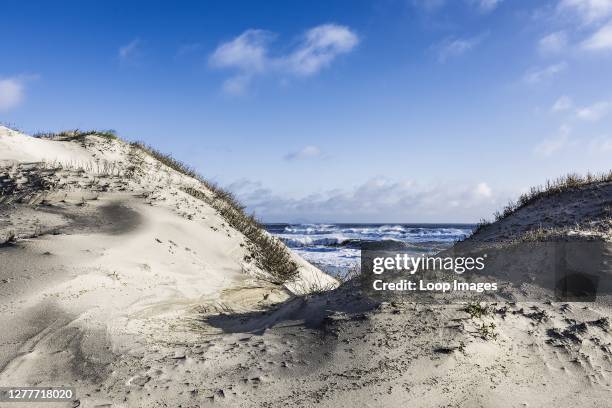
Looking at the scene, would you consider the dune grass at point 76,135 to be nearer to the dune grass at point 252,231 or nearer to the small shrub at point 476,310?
the dune grass at point 252,231

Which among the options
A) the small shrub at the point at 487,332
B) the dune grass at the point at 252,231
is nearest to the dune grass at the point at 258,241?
the dune grass at the point at 252,231

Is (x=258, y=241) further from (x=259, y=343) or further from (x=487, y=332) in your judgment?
(x=487, y=332)

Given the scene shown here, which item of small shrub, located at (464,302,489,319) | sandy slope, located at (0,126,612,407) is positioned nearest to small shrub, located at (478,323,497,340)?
sandy slope, located at (0,126,612,407)

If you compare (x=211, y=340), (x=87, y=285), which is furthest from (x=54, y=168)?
(x=211, y=340)

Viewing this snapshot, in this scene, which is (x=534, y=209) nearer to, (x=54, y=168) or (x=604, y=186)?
(x=604, y=186)

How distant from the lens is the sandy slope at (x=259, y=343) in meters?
4.32

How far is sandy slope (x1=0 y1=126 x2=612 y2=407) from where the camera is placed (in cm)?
432

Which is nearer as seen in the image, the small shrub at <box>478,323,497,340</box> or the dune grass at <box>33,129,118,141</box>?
the small shrub at <box>478,323,497,340</box>

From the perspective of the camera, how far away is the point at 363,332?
5.08 metres

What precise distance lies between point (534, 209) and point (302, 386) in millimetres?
8773

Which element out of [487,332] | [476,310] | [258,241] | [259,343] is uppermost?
[258,241]

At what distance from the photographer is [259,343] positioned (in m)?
5.14

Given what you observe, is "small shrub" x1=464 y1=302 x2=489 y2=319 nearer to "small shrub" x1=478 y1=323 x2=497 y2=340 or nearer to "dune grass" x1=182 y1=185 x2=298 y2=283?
"small shrub" x1=478 y1=323 x2=497 y2=340

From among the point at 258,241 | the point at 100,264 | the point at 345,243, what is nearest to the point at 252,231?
the point at 258,241
